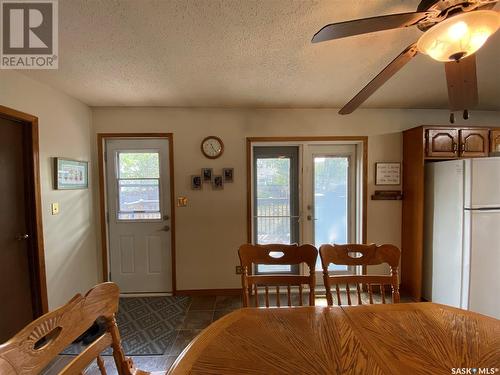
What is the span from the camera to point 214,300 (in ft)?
9.11

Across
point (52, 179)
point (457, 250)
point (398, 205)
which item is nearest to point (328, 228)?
point (398, 205)

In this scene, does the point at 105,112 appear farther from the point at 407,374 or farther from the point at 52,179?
Answer: the point at 407,374

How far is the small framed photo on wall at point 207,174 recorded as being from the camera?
111 inches

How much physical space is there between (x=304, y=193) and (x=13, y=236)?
2.80 metres

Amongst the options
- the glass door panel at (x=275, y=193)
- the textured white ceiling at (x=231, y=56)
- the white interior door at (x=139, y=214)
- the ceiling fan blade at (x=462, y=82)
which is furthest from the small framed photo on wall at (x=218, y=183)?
the ceiling fan blade at (x=462, y=82)

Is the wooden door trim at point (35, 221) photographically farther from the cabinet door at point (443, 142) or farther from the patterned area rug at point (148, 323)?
the cabinet door at point (443, 142)

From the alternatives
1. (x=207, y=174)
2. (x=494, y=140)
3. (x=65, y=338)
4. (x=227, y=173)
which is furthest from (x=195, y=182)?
(x=494, y=140)

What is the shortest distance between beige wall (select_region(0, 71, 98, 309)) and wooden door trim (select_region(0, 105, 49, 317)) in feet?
0.25

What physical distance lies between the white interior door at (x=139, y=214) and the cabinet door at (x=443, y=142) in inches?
118

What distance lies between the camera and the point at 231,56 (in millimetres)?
1680

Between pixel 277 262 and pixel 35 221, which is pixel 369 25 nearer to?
pixel 277 262

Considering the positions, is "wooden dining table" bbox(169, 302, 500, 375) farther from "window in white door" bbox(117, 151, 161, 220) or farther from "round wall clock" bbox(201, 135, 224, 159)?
"window in white door" bbox(117, 151, 161, 220)

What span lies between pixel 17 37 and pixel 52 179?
3.88ft

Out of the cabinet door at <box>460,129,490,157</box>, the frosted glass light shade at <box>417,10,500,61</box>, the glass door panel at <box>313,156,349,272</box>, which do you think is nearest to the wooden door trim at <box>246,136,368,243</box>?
the glass door panel at <box>313,156,349,272</box>
